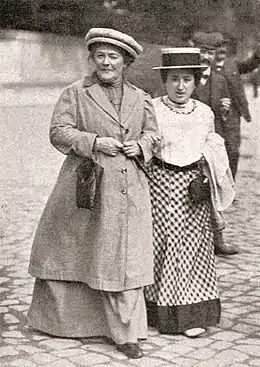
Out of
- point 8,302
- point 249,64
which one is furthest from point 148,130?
point 249,64

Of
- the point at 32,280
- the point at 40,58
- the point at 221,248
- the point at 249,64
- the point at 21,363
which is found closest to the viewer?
the point at 21,363

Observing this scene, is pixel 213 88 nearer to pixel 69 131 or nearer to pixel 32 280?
pixel 32 280

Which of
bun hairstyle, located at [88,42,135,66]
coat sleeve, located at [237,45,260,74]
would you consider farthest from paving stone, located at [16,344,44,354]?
coat sleeve, located at [237,45,260,74]

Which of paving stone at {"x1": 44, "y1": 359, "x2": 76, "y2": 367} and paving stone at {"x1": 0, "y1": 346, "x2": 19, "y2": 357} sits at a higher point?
paving stone at {"x1": 0, "y1": 346, "x2": 19, "y2": 357}

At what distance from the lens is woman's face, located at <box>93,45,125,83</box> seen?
425 cm

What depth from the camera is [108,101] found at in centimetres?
434

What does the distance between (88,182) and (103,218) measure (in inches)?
8.4

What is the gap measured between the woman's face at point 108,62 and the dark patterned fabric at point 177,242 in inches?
24.8

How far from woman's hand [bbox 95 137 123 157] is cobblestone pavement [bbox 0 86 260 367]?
1046 millimetres

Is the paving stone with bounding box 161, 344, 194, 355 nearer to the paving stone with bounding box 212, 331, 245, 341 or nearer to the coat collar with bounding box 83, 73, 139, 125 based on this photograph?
the paving stone with bounding box 212, 331, 245, 341

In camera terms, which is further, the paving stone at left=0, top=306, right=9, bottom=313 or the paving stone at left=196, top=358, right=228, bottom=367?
the paving stone at left=0, top=306, right=9, bottom=313

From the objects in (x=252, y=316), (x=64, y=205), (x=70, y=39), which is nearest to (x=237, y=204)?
(x=70, y=39)

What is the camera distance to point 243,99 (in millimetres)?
7617

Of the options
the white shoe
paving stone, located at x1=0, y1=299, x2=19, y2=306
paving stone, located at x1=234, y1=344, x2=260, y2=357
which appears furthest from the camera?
paving stone, located at x1=0, y1=299, x2=19, y2=306
